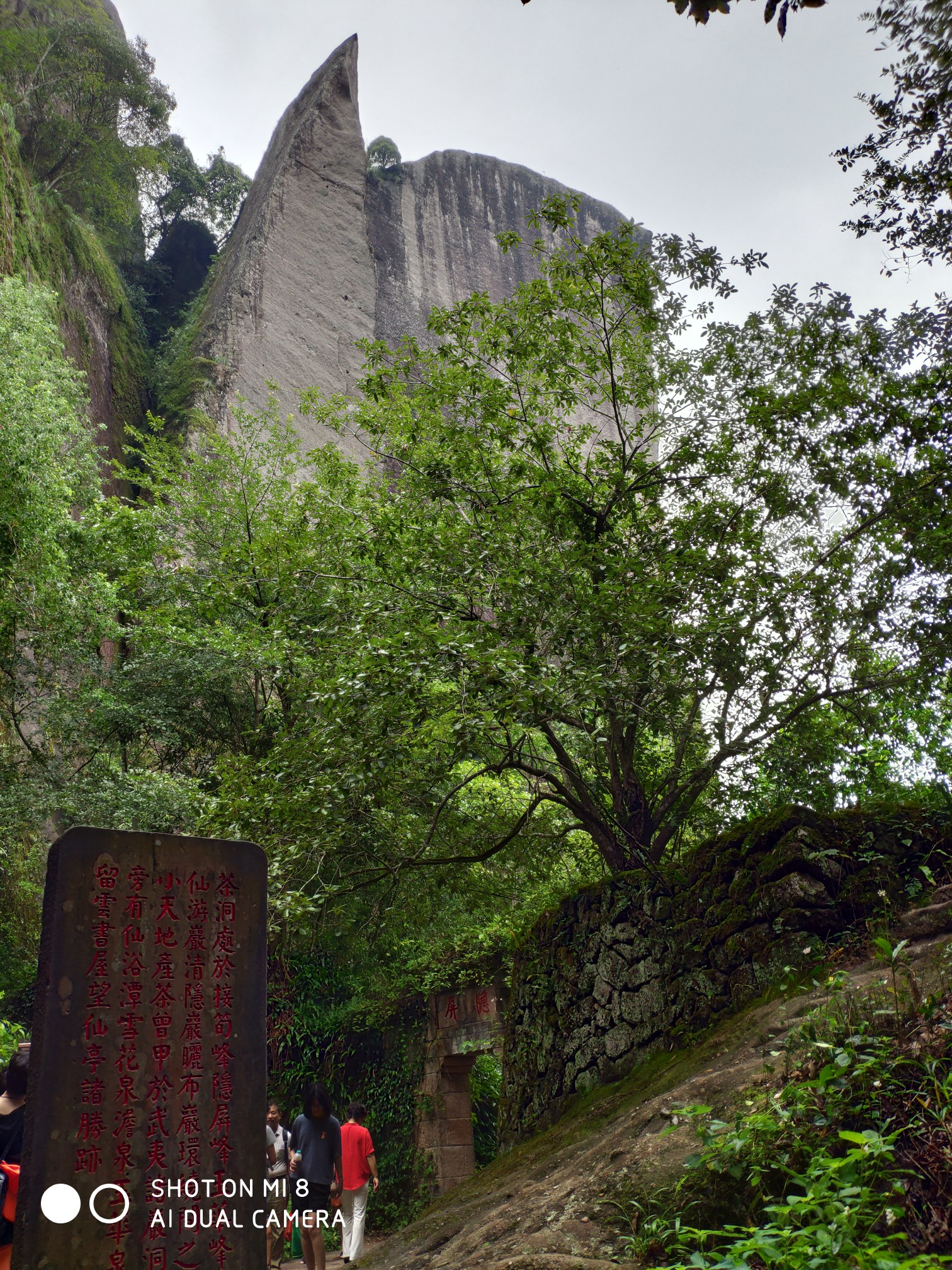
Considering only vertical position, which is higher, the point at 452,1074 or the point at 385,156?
the point at 385,156

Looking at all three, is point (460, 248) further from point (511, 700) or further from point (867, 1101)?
point (867, 1101)

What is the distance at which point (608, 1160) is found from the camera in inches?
178

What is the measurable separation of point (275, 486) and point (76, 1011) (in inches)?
457

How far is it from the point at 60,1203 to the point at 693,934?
423cm

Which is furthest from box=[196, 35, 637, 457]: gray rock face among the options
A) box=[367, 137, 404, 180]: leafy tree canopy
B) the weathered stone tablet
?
the weathered stone tablet

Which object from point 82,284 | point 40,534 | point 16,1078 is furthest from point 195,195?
point 16,1078

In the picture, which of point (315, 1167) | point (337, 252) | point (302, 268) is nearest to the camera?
point (315, 1167)

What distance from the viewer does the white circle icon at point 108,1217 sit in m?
3.12

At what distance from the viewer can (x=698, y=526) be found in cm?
769

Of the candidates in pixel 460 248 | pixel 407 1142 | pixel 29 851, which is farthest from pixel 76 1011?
pixel 460 248

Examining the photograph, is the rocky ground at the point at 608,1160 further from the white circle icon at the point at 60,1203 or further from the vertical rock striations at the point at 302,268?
the vertical rock striations at the point at 302,268

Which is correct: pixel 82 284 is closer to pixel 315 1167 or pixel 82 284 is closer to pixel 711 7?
pixel 315 1167

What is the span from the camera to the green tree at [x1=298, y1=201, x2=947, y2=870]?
6586 mm

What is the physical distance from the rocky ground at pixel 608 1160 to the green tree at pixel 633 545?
179 centimetres
